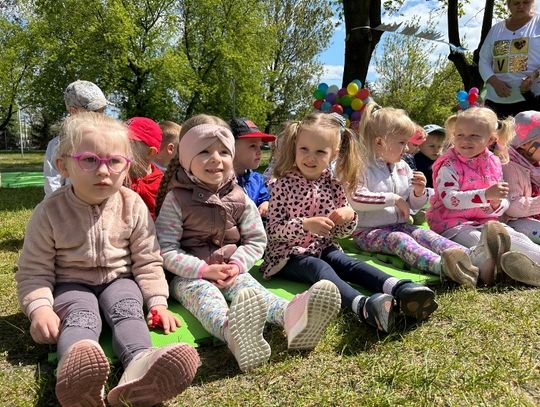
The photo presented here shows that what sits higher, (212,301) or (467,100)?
(467,100)

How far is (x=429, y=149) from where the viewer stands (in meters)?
5.61

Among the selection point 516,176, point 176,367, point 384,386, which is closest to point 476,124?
point 516,176

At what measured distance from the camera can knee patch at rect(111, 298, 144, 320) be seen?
218cm

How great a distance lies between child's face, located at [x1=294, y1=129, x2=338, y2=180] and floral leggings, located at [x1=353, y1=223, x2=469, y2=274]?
2.70 ft

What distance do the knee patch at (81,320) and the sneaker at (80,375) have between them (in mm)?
358

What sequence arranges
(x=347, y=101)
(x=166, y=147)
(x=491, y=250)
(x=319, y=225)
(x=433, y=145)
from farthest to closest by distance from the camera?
(x=347, y=101) → (x=433, y=145) → (x=166, y=147) → (x=491, y=250) → (x=319, y=225)

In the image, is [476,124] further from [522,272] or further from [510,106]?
[510,106]

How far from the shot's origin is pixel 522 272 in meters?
2.94

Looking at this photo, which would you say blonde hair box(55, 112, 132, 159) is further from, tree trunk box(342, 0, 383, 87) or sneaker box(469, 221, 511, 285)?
tree trunk box(342, 0, 383, 87)

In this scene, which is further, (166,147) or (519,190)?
(166,147)

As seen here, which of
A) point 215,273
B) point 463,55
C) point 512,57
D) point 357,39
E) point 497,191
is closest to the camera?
point 215,273

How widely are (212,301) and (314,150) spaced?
121 cm

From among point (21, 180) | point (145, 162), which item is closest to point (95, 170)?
point (145, 162)

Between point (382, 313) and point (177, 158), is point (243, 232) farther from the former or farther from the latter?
point (382, 313)
